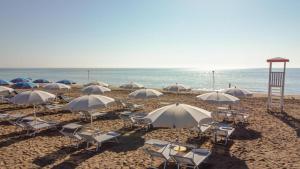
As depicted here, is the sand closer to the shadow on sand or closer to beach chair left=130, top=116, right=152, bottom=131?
the shadow on sand

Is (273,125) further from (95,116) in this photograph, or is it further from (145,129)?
(95,116)

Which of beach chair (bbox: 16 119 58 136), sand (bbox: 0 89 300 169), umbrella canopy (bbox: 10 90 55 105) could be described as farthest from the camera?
beach chair (bbox: 16 119 58 136)

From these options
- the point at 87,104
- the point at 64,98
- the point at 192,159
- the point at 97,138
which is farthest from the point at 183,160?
the point at 64,98

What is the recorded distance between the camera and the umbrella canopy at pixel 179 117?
5.79 m

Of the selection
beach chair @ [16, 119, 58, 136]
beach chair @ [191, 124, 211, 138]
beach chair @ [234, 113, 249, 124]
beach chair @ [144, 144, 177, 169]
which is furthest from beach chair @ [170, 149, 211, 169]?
beach chair @ [16, 119, 58, 136]

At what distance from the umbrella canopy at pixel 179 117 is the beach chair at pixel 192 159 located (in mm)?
765

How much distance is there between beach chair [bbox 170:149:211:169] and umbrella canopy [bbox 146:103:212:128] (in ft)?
2.51

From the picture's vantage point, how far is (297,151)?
7375 millimetres

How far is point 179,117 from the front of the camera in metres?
5.89

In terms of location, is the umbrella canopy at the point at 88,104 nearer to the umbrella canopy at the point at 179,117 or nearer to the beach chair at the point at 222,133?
the umbrella canopy at the point at 179,117

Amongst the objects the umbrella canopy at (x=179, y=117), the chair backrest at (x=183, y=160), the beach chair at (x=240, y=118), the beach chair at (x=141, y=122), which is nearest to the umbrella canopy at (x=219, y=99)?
the beach chair at (x=240, y=118)

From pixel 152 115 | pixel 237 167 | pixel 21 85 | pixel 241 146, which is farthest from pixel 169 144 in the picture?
pixel 21 85

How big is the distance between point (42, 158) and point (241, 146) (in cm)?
596

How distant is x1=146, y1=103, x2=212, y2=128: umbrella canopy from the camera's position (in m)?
5.79
